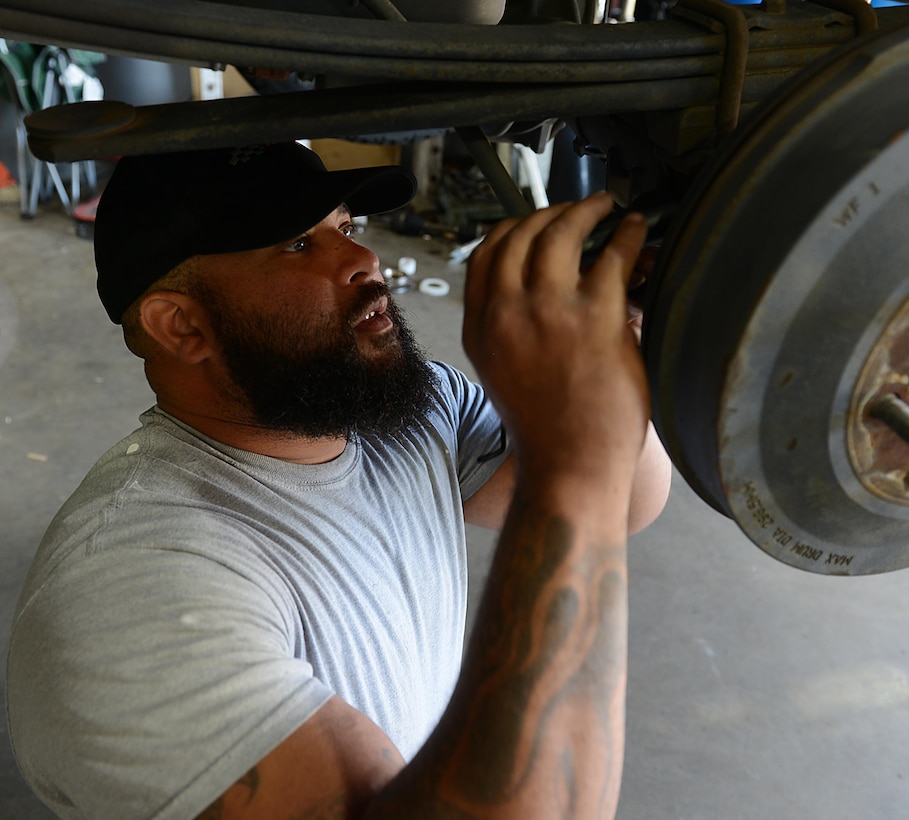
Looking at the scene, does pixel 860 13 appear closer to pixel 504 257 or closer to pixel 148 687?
pixel 504 257

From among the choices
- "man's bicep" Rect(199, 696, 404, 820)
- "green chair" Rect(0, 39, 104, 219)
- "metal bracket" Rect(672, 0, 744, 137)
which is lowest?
"green chair" Rect(0, 39, 104, 219)

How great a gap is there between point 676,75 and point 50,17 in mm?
375

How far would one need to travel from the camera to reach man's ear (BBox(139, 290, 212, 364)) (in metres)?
0.90

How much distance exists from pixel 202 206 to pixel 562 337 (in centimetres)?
44

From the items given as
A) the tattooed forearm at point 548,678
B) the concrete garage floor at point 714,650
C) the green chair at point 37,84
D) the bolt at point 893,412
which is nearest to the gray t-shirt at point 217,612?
the tattooed forearm at point 548,678

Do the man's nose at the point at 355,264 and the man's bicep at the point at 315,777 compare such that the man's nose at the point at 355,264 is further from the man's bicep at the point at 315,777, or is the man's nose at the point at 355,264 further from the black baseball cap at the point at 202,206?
the man's bicep at the point at 315,777

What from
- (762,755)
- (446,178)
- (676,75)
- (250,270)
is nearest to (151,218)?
(250,270)

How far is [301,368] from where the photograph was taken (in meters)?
0.90

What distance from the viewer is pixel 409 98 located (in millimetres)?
610

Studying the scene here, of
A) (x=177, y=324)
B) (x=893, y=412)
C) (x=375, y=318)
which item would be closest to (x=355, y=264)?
(x=375, y=318)

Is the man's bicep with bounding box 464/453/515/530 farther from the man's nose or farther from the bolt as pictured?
the bolt

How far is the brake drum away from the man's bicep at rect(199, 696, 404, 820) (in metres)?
0.30

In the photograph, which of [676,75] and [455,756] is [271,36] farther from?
[455,756]

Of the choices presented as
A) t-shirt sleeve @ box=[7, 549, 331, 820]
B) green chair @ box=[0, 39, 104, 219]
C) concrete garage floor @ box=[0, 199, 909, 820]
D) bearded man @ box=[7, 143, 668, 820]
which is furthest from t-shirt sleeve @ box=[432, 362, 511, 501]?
green chair @ box=[0, 39, 104, 219]
